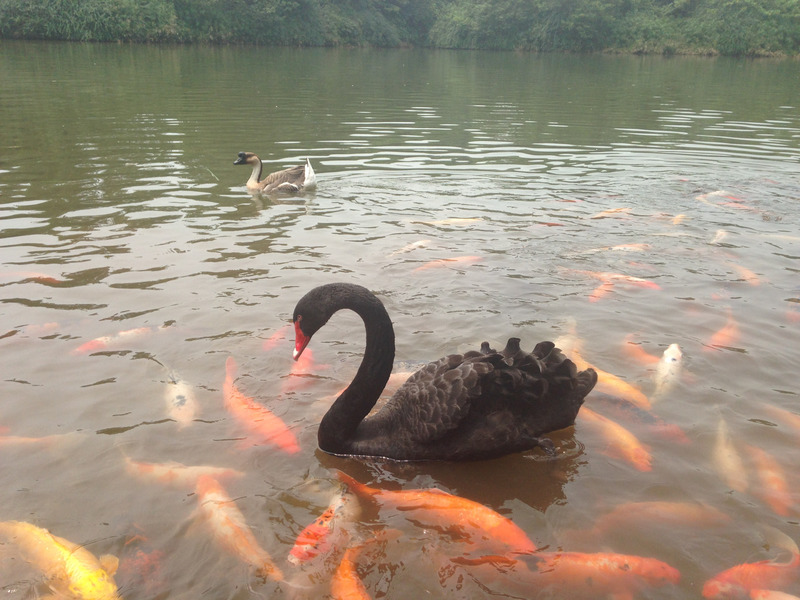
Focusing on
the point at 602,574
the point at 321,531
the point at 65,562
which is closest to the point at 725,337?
the point at 602,574

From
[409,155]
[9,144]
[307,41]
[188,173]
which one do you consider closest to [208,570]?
[188,173]

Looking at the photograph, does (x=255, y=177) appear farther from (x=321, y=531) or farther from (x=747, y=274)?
(x=321, y=531)

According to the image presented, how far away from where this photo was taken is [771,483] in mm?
3879

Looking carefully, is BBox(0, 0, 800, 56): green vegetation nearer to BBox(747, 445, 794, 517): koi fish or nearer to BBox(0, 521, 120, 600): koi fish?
BBox(0, 521, 120, 600): koi fish

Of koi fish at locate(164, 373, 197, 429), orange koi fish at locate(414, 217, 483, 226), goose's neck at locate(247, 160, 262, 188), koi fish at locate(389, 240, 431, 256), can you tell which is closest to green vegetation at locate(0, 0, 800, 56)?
goose's neck at locate(247, 160, 262, 188)

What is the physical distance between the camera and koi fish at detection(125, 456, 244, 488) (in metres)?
3.84

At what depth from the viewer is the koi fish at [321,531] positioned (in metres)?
3.31

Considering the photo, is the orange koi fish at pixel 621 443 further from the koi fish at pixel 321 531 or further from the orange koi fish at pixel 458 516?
the koi fish at pixel 321 531

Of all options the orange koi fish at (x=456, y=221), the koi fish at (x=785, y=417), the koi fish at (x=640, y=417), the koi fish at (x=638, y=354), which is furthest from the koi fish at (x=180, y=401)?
the orange koi fish at (x=456, y=221)

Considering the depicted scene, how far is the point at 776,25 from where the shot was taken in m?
48.5

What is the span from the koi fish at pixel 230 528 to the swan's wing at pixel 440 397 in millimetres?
1172

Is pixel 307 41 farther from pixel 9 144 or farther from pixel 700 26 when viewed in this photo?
pixel 9 144

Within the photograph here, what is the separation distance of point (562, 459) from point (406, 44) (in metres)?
66.9

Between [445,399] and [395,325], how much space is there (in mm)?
2005
